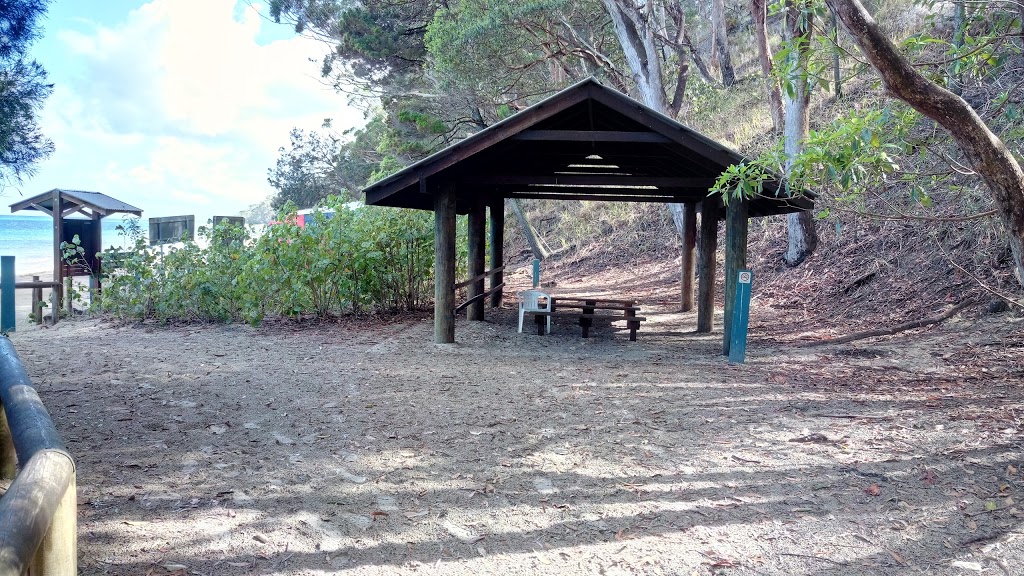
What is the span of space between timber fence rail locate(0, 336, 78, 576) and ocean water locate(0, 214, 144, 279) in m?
39.1

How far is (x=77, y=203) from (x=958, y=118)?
13.7 m

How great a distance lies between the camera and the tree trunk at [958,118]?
4684mm

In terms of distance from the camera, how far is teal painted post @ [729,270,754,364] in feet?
26.0

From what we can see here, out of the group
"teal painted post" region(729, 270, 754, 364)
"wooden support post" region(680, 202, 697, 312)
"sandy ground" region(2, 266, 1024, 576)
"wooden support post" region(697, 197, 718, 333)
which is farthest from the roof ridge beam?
A: "wooden support post" region(680, 202, 697, 312)

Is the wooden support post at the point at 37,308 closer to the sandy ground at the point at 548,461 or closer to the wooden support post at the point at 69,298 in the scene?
the wooden support post at the point at 69,298

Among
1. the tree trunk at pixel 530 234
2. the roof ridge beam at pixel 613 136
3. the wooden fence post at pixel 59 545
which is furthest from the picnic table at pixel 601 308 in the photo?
the tree trunk at pixel 530 234

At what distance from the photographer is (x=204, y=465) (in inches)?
168

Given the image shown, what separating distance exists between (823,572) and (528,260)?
23.0 metres

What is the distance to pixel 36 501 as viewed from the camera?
4.69ft

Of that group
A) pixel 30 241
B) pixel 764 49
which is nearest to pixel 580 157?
pixel 764 49

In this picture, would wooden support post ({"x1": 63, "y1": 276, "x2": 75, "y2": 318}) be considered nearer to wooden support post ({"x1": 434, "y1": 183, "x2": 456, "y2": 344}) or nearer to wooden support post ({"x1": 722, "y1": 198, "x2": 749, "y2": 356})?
wooden support post ({"x1": 434, "y1": 183, "x2": 456, "y2": 344})

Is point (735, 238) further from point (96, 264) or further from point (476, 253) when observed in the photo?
point (96, 264)

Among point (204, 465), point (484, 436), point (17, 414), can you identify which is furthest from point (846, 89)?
point (17, 414)

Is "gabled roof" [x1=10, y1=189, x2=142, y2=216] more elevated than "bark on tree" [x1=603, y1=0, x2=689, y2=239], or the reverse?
"bark on tree" [x1=603, y1=0, x2=689, y2=239]
